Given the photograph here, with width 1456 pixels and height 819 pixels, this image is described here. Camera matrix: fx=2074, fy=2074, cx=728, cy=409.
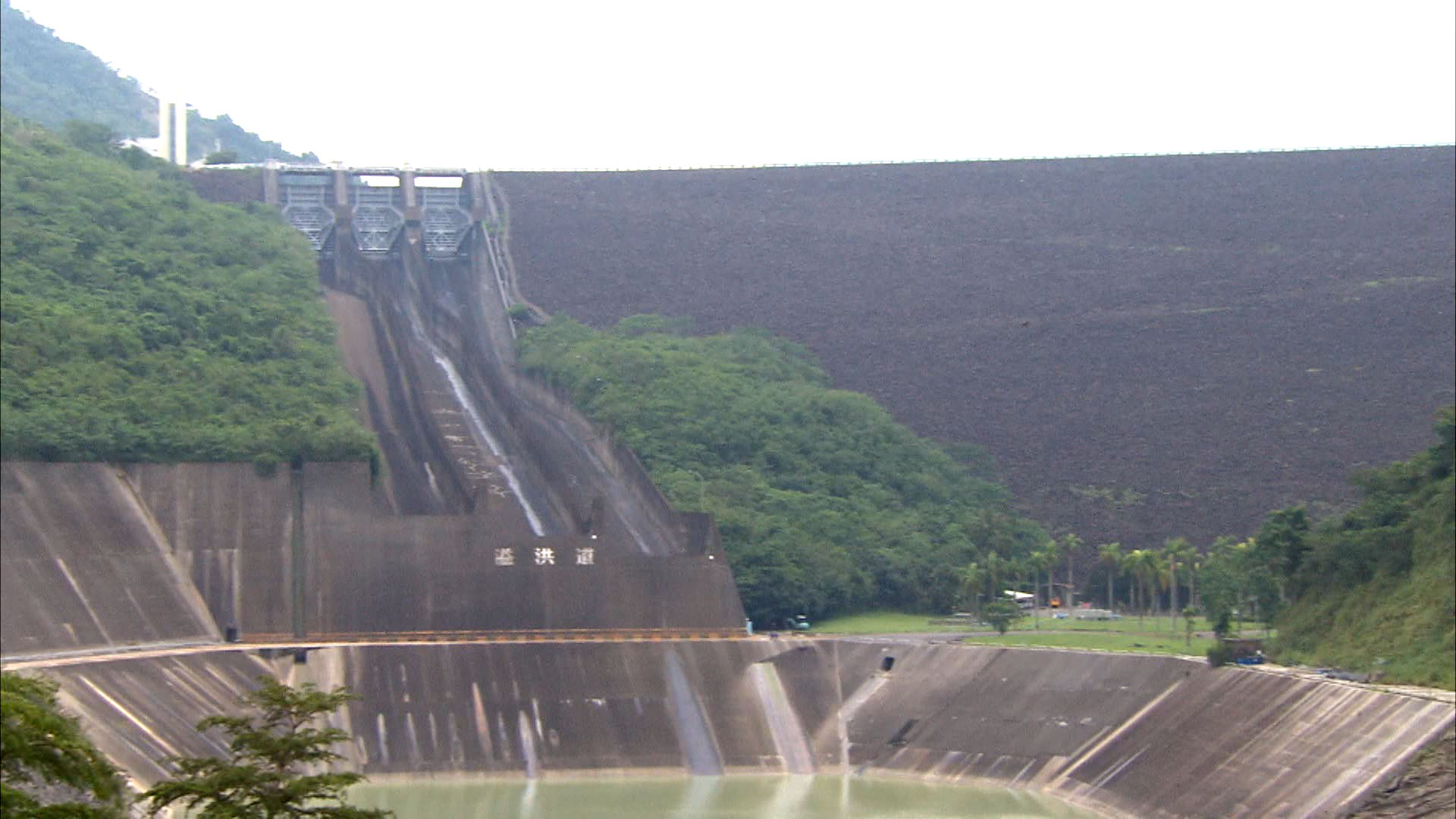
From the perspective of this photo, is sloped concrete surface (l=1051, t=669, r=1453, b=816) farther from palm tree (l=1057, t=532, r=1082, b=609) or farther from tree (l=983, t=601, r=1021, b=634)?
palm tree (l=1057, t=532, r=1082, b=609)

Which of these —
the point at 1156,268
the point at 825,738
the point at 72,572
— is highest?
the point at 1156,268

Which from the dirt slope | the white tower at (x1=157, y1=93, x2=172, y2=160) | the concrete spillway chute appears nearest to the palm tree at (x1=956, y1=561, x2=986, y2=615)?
the dirt slope

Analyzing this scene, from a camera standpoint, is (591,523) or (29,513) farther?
(591,523)

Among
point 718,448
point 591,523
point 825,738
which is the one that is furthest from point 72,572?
point 718,448

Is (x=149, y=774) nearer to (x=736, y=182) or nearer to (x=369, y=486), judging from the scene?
(x=369, y=486)

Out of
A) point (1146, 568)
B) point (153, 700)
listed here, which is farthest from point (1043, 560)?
point (153, 700)

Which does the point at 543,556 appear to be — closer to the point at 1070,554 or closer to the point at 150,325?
the point at 150,325
